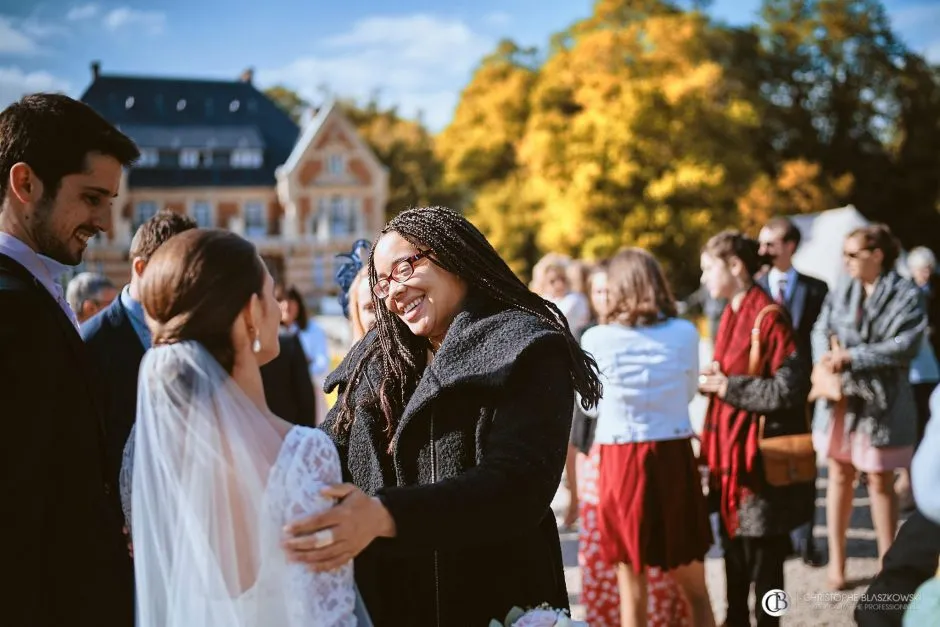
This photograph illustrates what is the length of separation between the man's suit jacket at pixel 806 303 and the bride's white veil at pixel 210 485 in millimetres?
4873

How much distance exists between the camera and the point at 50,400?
216cm

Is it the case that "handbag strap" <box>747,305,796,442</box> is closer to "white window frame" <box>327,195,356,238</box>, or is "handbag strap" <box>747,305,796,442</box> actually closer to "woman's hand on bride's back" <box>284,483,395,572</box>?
"woman's hand on bride's back" <box>284,483,395,572</box>

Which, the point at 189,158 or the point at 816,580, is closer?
the point at 816,580

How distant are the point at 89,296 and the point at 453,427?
4213 mm

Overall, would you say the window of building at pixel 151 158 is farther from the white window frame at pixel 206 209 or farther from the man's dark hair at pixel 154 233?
the man's dark hair at pixel 154 233

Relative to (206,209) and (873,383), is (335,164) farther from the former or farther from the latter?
(873,383)

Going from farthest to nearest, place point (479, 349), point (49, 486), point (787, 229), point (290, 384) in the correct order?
point (787, 229), point (290, 384), point (479, 349), point (49, 486)

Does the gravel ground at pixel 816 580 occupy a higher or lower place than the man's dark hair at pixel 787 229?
lower

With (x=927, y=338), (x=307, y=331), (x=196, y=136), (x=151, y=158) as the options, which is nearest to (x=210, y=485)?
(x=307, y=331)

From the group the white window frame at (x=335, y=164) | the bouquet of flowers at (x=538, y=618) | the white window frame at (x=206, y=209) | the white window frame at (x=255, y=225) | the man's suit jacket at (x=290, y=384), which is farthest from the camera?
the white window frame at (x=335, y=164)

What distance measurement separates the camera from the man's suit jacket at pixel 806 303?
5.89m

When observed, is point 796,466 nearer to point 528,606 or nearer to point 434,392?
point 528,606

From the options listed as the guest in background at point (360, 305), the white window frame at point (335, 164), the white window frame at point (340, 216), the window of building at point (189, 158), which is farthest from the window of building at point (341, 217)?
the guest in background at point (360, 305)

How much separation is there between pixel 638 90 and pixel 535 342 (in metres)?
25.3
